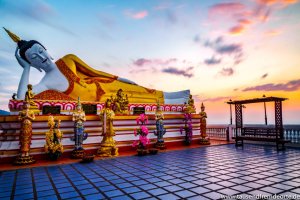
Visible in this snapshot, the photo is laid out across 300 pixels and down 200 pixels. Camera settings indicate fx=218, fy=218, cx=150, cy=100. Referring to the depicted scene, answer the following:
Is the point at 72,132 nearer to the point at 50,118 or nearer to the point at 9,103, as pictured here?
the point at 50,118

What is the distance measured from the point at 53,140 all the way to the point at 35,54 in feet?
22.7

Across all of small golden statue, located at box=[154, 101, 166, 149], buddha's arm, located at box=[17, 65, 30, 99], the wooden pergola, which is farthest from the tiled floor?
buddha's arm, located at box=[17, 65, 30, 99]

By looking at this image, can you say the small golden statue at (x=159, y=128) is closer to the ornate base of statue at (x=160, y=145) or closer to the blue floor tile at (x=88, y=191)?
the ornate base of statue at (x=160, y=145)

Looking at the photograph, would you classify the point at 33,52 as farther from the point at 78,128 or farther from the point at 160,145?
the point at 160,145

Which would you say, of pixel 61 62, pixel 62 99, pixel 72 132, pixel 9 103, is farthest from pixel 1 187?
pixel 61 62

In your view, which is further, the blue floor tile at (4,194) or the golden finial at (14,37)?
the golden finial at (14,37)

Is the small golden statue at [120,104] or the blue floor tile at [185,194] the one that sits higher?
the small golden statue at [120,104]

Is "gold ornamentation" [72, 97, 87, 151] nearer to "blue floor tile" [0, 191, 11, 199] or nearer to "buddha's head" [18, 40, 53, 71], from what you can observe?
"blue floor tile" [0, 191, 11, 199]

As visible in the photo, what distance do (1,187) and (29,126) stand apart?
3.31 m

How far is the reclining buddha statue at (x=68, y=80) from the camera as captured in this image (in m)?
12.6

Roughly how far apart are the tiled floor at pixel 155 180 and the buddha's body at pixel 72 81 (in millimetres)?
6898

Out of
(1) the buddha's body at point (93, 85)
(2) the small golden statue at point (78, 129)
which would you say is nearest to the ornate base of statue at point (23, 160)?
(2) the small golden statue at point (78, 129)

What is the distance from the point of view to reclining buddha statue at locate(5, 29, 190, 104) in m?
12.6

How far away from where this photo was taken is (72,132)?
9359mm
